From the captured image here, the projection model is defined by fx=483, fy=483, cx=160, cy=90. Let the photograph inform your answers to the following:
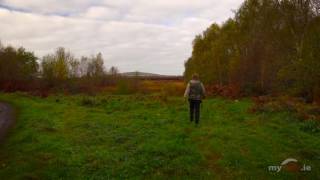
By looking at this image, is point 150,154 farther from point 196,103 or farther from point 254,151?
point 196,103

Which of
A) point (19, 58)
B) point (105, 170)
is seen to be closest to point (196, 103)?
point (105, 170)

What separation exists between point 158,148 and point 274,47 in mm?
31919

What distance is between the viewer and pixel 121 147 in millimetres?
16250

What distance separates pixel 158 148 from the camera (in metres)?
15.6

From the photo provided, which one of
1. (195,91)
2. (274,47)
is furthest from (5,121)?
(274,47)

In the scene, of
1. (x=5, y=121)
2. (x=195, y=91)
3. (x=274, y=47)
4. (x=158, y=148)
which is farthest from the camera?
(x=274, y=47)

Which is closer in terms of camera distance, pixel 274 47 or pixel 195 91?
pixel 195 91

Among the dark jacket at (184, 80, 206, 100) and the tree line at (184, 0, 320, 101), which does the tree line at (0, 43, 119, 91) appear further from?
the dark jacket at (184, 80, 206, 100)

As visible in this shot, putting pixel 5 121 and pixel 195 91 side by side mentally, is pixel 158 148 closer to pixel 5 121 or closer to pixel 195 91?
A: pixel 195 91

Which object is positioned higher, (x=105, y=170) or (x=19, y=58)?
(x=19, y=58)

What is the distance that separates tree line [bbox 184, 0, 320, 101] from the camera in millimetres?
34844

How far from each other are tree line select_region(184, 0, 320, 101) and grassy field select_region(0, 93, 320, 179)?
37.2ft

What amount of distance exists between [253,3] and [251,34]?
12.7 ft

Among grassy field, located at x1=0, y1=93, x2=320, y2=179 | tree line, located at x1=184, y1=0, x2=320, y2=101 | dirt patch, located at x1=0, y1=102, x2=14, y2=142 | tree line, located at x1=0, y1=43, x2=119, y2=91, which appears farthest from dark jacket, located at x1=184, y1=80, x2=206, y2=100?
tree line, located at x1=0, y1=43, x2=119, y2=91
